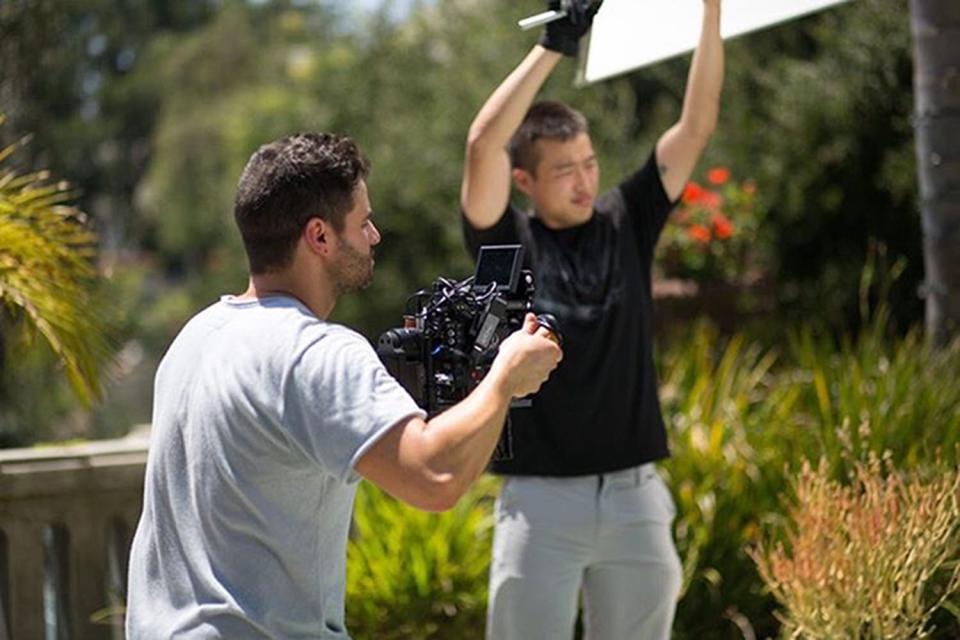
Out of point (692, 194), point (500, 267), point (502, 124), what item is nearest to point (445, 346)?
point (500, 267)

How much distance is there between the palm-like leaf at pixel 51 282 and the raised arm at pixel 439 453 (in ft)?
7.74

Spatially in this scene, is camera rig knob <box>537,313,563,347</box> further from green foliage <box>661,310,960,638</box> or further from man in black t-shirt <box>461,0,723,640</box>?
green foliage <box>661,310,960,638</box>

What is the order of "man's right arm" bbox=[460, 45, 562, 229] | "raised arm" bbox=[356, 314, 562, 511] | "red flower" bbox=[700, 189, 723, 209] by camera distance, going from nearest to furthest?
1. "raised arm" bbox=[356, 314, 562, 511]
2. "man's right arm" bbox=[460, 45, 562, 229]
3. "red flower" bbox=[700, 189, 723, 209]

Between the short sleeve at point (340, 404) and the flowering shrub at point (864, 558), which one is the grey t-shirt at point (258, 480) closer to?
the short sleeve at point (340, 404)

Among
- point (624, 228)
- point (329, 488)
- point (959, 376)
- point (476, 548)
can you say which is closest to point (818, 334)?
point (959, 376)

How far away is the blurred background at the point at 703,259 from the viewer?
6.05 metres

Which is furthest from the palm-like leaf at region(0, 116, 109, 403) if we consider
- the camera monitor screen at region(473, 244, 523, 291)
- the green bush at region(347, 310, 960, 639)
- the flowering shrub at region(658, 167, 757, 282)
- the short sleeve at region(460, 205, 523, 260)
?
the flowering shrub at region(658, 167, 757, 282)

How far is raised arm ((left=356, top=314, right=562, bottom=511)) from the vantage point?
107 inches

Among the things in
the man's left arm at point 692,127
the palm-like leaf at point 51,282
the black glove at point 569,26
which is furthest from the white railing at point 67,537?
the black glove at point 569,26

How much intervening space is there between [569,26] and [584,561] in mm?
1415

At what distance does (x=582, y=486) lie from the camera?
4676 mm

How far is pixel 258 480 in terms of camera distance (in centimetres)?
288

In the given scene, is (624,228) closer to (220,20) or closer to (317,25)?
(317,25)

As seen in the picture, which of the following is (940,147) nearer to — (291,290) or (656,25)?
(656,25)
